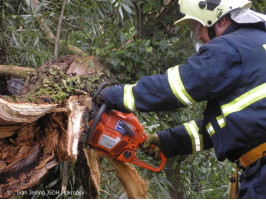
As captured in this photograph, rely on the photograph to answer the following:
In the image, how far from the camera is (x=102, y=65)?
325cm

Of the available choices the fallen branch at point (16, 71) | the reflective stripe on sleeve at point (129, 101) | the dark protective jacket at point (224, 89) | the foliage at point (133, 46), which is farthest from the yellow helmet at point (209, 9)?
the fallen branch at point (16, 71)

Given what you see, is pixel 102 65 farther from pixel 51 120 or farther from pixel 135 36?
pixel 51 120

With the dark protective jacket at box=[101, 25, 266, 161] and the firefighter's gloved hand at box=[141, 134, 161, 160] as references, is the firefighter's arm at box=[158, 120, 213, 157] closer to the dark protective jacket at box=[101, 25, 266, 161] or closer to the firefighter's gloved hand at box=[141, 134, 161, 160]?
the firefighter's gloved hand at box=[141, 134, 161, 160]

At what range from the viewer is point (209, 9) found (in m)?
2.62

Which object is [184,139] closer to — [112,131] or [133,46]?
[112,131]

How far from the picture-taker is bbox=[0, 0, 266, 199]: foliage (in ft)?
10.8

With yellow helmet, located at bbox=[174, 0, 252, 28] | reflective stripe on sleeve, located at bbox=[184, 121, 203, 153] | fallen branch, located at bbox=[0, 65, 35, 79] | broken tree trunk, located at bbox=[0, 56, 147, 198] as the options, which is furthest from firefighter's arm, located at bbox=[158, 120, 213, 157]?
fallen branch, located at bbox=[0, 65, 35, 79]

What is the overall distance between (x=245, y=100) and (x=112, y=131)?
3.24 feet

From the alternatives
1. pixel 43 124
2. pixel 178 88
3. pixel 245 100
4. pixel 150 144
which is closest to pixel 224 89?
pixel 245 100

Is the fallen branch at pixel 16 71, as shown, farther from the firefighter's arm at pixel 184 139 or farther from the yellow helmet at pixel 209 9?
the yellow helmet at pixel 209 9

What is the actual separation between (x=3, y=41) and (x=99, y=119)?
2.04 metres

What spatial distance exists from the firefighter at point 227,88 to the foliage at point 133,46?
68 cm

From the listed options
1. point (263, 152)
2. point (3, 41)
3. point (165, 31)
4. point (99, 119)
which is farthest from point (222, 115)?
point (3, 41)

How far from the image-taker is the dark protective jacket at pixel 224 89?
228 cm
